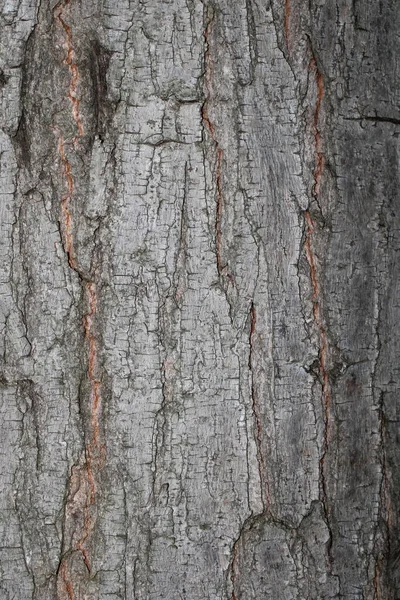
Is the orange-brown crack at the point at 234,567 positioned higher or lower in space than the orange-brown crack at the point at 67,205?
lower

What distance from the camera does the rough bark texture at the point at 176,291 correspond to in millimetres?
1356

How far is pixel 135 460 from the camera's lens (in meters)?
1.37

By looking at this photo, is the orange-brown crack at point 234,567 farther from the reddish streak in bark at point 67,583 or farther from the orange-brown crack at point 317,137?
the orange-brown crack at point 317,137

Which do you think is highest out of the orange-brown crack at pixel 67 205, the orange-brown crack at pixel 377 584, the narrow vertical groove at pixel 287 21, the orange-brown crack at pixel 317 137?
the narrow vertical groove at pixel 287 21

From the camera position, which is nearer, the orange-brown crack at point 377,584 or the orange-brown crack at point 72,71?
the orange-brown crack at point 72,71

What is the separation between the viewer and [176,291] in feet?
4.49

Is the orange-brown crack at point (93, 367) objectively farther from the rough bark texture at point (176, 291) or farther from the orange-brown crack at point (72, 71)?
the orange-brown crack at point (72, 71)

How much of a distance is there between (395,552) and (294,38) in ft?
3.75

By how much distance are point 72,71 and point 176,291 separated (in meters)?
0.50

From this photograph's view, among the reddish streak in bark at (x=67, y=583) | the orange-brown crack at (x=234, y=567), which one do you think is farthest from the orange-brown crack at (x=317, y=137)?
the reddish streak in bark at (x=67, y=583)

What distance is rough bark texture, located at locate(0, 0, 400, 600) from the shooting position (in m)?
1.36

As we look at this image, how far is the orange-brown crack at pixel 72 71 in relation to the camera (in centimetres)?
135

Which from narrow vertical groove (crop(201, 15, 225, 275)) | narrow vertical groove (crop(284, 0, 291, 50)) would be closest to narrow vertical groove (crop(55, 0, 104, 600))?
narrow vertical groove (crop(201, 15, 225, 275))

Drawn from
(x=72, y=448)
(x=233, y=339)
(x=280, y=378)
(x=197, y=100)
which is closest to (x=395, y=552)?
(x=280, y=378)
